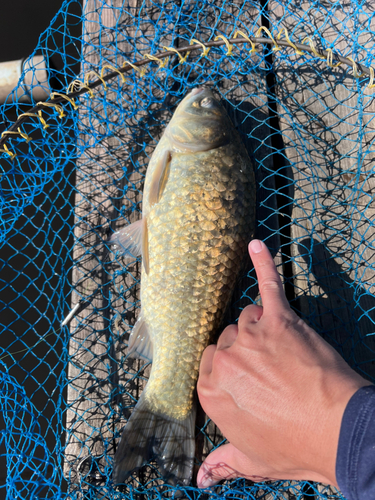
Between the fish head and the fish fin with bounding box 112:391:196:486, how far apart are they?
4.38ft

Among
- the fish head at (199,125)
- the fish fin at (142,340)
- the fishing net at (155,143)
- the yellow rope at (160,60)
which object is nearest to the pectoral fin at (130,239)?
the fishing net at (155,143)

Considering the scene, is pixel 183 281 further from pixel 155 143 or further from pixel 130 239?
pixel 155 143

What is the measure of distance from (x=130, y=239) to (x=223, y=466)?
4.15ft

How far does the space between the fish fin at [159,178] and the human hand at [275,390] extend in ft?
1.89

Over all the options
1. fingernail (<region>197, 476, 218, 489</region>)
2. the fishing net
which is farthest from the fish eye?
fingernail (<region>197, 476, 218, 489</region>)

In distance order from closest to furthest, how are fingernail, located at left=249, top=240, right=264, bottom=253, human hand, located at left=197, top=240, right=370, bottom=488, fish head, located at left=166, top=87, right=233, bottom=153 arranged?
human hand, located at left=197, top=240, right=370, bottom=488, fingernail, located at left=249, top=240, right=264, bottom=253, fish head, located at left=166, top=87, right=233, bottom=153

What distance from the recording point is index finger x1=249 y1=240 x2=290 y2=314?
1447 millimetres

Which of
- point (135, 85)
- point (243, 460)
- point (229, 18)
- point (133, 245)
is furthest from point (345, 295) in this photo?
point (229, 18)

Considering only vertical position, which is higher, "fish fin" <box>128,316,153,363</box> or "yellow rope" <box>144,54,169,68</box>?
"yellow rope" <box>144,54,169,68</box>

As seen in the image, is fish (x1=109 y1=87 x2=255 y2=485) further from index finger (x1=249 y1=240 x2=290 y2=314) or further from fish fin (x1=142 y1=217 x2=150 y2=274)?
index finger (x1=249 y1=240 x2=290 y2=314)


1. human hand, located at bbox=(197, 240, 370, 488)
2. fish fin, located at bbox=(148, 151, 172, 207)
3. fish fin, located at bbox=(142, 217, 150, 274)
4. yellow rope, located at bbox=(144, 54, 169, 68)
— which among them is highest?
yellow rope, located at bbox=(144, 54, 169, 68)

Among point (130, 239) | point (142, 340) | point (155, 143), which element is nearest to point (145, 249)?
point (130, 239)

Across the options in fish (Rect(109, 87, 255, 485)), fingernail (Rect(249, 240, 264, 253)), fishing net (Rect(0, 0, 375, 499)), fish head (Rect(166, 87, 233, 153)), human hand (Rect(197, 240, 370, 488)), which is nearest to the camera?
human hand (Rect(197, 240, 370, 488))

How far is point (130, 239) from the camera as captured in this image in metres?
1.98
